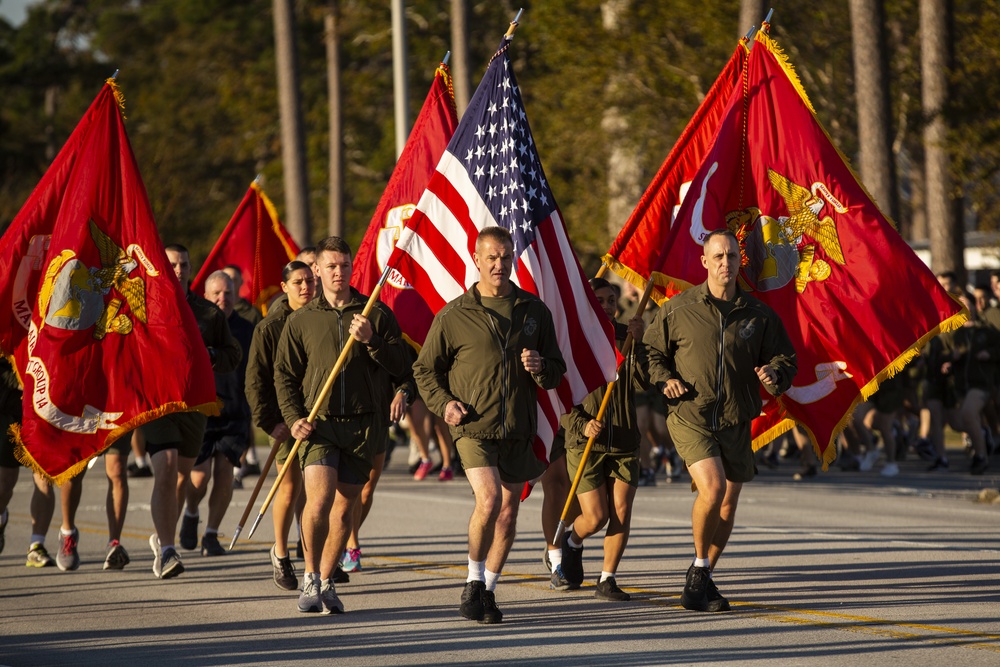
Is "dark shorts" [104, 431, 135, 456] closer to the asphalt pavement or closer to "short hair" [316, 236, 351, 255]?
the asphalt pavement

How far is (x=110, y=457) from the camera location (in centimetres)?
1086

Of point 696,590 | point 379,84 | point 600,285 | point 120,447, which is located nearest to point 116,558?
point 120,447

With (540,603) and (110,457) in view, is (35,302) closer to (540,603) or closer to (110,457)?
(110,457)

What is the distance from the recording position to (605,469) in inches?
366

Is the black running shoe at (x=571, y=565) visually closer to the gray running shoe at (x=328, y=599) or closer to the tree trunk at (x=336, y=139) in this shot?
the gray running shoe at (x=328, y=599)

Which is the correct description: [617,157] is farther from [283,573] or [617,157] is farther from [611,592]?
[611,592]

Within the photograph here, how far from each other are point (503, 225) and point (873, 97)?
1328 centimetres

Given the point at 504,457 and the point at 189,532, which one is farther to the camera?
the point at 189,532

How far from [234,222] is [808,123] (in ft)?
27.3

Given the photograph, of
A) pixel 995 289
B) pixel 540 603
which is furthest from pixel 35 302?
pixel 995 289

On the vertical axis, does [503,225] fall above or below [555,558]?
above

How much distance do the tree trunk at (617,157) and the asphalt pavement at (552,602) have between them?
801 inches

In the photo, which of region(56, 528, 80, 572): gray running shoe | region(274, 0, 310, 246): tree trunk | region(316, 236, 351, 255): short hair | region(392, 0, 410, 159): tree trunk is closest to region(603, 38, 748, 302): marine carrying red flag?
region(316, 236, 351, 255): short hair

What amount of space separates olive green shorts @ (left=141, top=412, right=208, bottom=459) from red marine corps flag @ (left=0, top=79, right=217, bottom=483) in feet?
1.49
